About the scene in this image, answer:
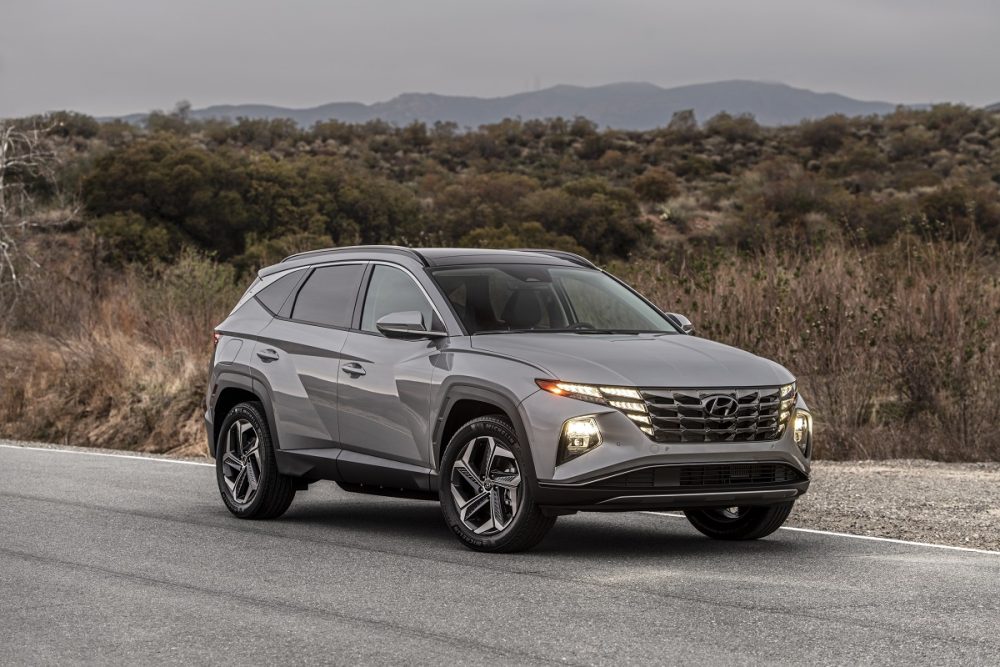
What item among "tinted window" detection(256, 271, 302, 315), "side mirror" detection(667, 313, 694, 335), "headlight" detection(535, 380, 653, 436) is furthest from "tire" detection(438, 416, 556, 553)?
"tinted window" detection(256, 271, 302, 315)

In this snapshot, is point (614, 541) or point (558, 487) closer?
point (558, 487)

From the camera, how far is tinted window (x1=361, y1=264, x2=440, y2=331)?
999 centimetres

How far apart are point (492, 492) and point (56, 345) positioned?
560 inches

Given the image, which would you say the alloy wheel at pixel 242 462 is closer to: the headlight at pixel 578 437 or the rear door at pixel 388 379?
the rear door at pixel 388 379

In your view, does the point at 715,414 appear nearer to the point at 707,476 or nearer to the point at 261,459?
the point at 707,476

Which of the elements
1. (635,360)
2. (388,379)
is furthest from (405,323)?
(635,360)

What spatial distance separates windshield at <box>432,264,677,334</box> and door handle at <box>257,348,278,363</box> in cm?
152

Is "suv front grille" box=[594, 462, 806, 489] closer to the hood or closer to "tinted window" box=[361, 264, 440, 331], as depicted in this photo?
the hood

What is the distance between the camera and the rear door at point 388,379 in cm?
949

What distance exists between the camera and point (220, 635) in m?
6.94

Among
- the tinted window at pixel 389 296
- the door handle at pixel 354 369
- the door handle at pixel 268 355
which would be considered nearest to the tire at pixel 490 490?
the door handle at pixel 354 369

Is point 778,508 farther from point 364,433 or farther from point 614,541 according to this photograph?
point 364,433

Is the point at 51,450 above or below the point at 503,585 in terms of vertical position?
below

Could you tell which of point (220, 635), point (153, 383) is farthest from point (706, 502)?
point (153, 383)
